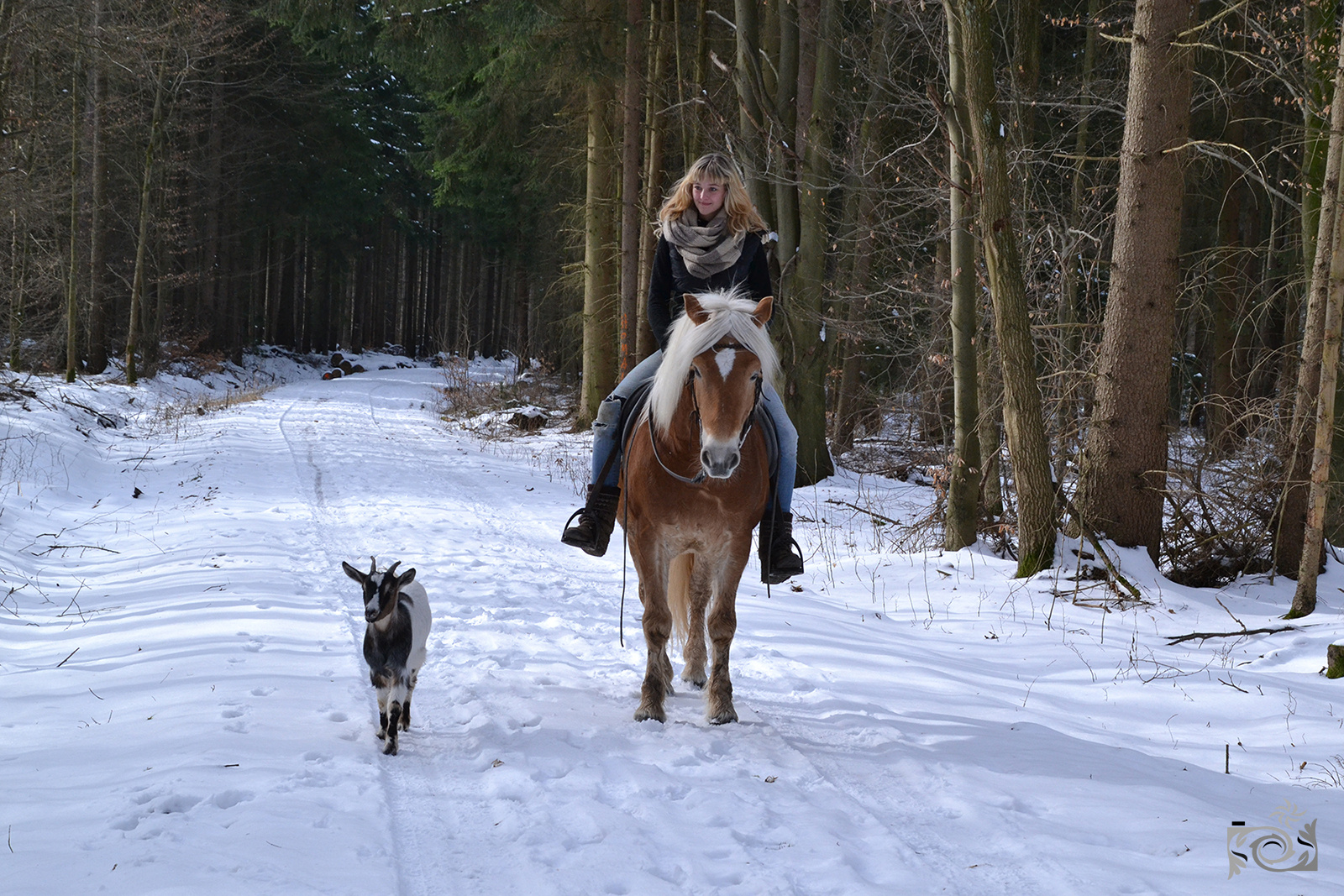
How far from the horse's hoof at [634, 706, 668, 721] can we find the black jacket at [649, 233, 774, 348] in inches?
83.4

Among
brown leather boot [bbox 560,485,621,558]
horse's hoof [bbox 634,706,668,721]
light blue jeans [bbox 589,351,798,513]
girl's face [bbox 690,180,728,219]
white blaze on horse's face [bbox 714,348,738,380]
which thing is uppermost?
girl's face [bbox 690,180,728,219]

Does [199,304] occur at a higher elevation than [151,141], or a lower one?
lower

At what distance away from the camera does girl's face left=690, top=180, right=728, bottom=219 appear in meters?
5.19

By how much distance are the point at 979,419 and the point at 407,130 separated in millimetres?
46582

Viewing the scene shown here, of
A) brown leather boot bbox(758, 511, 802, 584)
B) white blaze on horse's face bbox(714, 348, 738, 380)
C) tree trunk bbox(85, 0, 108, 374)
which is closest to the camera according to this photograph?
white blaze on horse's face bbox(714, 348, 738, 380)

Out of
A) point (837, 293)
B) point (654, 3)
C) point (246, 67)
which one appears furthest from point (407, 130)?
point (837, 293)

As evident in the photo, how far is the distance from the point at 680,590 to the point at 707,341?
1.75 m

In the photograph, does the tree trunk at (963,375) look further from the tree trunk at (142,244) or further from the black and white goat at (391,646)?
the tree trunk at (142,244)

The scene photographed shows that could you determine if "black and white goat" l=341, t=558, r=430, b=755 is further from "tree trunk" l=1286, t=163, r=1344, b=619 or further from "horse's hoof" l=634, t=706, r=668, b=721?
"tree trunk" l=1286, t=163, r=1344, b=619

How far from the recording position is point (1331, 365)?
5.83m

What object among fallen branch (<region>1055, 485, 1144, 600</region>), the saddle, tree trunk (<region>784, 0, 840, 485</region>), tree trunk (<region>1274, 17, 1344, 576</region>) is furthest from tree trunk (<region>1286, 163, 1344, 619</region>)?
tree trunk (<region>784, 0, 840, 485</region>)

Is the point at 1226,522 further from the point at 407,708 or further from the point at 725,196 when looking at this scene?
the point at 407,708

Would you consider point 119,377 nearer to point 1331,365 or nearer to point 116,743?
point 116,743

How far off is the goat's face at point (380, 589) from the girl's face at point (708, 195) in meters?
2.64
